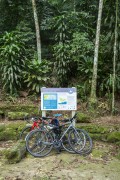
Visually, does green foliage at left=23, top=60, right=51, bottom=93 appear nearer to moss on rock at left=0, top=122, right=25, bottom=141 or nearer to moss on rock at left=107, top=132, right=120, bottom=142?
moss on rock at left=0, top=122, right=25, bottom=141

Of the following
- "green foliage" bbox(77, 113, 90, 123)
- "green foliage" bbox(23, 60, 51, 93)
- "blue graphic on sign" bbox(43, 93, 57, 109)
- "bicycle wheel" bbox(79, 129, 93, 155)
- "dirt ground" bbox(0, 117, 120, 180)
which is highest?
"green foliage" bbox(23, 60, 51, 93)

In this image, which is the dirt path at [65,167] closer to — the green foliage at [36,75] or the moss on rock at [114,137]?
→ the moss on rock at [114,137]

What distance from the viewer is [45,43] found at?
43.6ft

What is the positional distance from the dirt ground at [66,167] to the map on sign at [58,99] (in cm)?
119

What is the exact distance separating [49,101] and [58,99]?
0.24 metres

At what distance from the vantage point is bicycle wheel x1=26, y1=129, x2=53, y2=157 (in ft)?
18.7

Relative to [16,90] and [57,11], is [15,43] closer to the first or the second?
[16,90]

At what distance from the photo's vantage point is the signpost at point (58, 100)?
21.6 feet

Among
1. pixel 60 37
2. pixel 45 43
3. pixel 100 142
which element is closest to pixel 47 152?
pixel 100 142

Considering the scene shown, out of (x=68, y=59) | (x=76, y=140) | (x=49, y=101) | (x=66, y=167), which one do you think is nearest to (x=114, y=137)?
(x=76, y=140)

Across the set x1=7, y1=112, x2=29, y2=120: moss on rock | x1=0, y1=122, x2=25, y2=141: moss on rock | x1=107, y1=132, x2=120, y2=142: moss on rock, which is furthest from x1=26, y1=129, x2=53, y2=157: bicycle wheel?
x1=7, y1=112, x2=29, y2=120: moss on rock

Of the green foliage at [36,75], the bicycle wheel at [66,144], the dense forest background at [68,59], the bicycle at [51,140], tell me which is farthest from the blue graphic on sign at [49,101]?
the green foliage at [36,75]

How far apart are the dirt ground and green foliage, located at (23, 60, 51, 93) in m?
4.15

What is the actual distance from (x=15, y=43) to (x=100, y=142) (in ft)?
17.4
